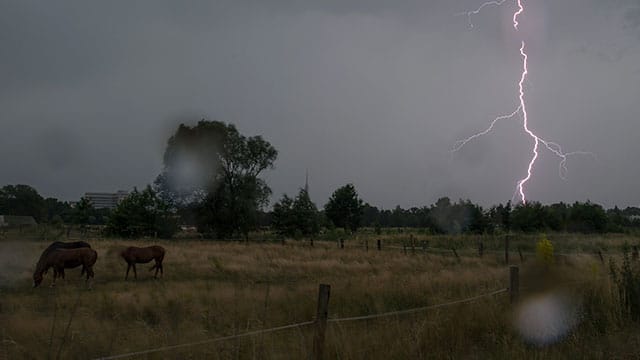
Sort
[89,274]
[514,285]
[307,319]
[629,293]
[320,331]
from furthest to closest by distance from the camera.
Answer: [89,274] → [307,319] → [514,285] → [629,293] → [320,331]

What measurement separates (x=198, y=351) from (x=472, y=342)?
3922 mm

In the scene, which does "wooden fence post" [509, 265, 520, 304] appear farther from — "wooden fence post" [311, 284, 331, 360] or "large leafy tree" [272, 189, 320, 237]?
"large leafy tree" [272, 189, 320, 237]

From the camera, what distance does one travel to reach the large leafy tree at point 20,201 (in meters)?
76.2

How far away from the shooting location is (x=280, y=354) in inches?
261

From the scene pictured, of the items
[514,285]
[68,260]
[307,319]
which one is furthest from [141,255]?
[514,285]

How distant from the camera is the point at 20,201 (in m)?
78.8

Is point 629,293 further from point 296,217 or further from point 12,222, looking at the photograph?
point 12,222

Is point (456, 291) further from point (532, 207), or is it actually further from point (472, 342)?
point (532, 207)

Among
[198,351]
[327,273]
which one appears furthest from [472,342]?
[327,273]

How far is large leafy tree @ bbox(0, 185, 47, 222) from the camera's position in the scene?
3000 inches

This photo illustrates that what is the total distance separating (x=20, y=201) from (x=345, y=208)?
4817 centimetres

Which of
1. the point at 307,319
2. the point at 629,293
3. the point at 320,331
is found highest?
the point at 629,293

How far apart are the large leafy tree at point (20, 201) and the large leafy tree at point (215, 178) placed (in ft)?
115

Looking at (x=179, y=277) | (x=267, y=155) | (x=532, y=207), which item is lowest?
(x=179, y=277)
